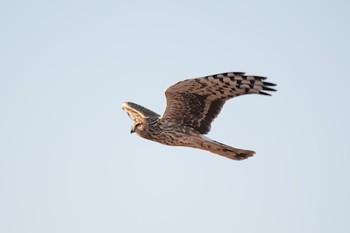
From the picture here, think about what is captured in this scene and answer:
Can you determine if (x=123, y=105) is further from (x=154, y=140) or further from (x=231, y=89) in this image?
(x=231, y=89)

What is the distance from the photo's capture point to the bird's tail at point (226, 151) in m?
12.2

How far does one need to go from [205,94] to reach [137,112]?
1.84 m

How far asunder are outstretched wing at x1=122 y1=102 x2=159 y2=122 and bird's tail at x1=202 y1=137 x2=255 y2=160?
139cm

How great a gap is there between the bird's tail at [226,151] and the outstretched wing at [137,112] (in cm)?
139

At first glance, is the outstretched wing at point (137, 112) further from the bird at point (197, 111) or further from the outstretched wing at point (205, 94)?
the outstretched wing at point (205, 94)

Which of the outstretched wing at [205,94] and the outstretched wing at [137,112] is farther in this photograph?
the outstretched wing at [137,112]

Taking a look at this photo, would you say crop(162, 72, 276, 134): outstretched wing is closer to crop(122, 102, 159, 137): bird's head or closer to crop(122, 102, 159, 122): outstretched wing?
crop(122, 102, 159, 137): bird's head

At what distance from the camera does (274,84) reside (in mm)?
11562

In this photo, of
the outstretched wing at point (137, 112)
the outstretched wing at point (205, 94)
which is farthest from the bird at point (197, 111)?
the outstretched wing at point (137, 112)

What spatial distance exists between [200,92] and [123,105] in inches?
101

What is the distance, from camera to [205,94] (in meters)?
12.3

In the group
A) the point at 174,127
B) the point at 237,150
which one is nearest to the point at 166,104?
the point at 174,127

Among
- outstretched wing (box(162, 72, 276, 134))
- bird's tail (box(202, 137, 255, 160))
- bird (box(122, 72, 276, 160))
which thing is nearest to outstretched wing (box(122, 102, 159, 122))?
bird (box(122, 72, 276, 160))

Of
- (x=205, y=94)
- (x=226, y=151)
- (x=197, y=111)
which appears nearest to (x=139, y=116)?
(x=197, y=111)
